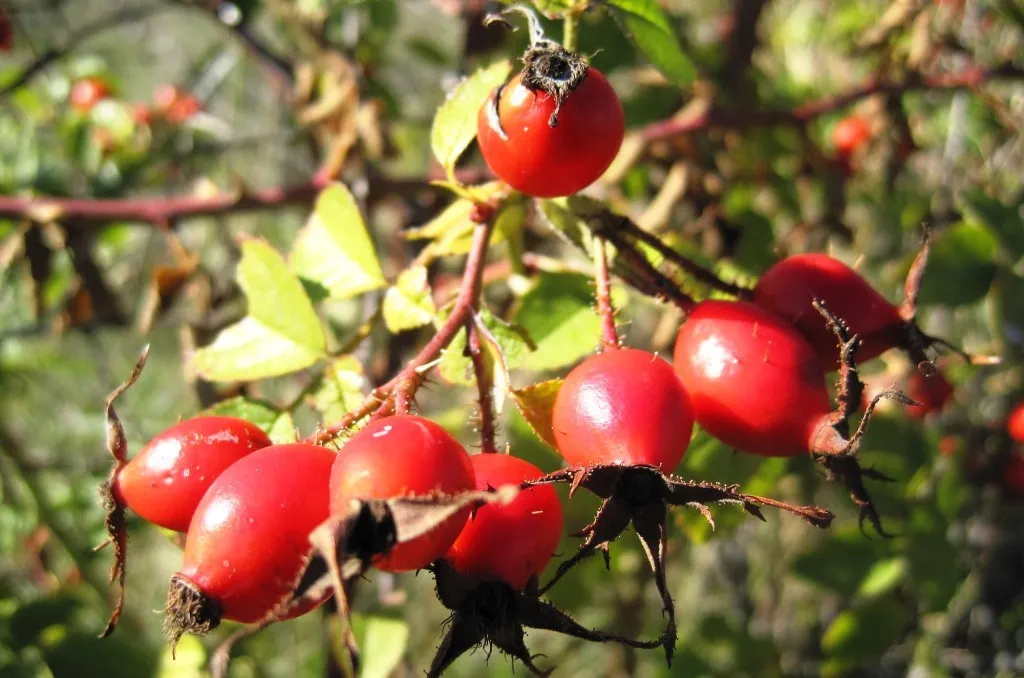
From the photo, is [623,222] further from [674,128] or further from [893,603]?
[893,603]

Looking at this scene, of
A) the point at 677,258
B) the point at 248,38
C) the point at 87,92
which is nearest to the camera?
the point at 677,258

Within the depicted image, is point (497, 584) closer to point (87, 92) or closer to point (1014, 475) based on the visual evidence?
point (1014, 475)

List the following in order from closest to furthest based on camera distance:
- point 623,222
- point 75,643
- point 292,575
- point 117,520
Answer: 1. point 292,575
2. point 117,520
3. point 623,222
4. point 75,643

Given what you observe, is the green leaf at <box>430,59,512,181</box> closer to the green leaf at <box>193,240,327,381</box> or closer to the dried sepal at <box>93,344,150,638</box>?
the green leaf at <box>193,240,327,381</box>

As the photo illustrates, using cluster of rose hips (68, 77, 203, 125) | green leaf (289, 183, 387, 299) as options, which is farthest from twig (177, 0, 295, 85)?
green leaf (289, 183, 387, 299)

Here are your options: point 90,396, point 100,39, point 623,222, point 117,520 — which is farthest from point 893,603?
point 100,39

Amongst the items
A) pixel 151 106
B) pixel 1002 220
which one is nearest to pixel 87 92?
pixel 151 106
